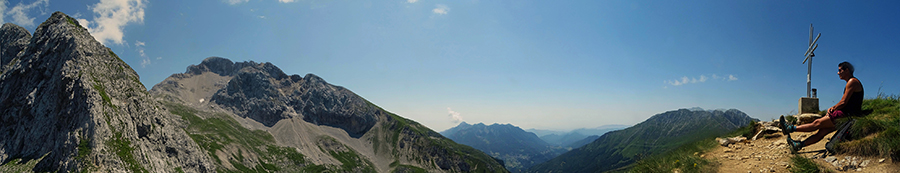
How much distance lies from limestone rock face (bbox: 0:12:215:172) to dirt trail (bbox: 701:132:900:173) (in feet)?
322

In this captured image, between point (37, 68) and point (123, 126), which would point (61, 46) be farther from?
point (123, 126)

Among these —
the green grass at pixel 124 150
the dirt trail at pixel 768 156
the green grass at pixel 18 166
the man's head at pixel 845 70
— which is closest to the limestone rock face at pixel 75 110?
the green grass at pixel 124 150

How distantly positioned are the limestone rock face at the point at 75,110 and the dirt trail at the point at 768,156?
9813cm

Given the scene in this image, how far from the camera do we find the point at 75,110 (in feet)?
228

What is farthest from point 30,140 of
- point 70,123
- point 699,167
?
point 699,167

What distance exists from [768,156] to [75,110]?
112 meters

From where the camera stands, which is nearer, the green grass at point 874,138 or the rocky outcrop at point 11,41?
the green grass at point 874,138

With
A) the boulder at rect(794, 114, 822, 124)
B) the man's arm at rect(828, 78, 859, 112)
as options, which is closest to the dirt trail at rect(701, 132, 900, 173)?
the man's arm at rect(828, 78, 859, 112)

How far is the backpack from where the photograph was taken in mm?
9594

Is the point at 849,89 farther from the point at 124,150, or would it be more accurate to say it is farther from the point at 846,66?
the point at 124,150

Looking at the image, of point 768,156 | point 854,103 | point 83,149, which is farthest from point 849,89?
point 83,149

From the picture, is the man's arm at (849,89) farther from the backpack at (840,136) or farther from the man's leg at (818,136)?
the backpack at (840,136)

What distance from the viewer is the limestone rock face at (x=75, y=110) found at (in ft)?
213

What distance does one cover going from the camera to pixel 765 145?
12.8 metres
